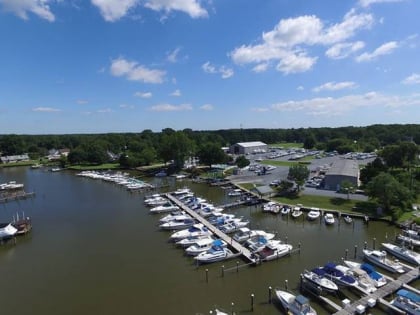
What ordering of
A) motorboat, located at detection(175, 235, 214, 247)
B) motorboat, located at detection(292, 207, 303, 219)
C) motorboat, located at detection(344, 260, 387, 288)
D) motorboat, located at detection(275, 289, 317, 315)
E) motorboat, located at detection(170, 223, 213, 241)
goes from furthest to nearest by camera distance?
1. motorboat, located at detection(292, 207, 303, 219)
2. motorboat, located at detection(170, 223, 213, 241)
3. motorboat, located at detection(175, 235, 214, 247)
4. motorboat, located at detection(344, 260, 387, 288)
5. motorboat, located at detection(275, 289, 317, 315)

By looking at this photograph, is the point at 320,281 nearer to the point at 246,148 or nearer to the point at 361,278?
the point at 361,278

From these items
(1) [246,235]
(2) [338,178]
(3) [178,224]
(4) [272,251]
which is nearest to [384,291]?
(4) [272,251]

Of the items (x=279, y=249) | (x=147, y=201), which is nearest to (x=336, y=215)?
(x=279, y=249)

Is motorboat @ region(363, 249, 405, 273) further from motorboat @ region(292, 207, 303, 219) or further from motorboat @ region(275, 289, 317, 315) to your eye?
motorboat @ region(292, 207, 303, 219)

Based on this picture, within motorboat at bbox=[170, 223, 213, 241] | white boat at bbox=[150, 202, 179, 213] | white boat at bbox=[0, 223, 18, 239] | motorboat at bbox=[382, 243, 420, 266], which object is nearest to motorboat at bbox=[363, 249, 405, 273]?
motorboat at bbox=[382, 243, 420, 266]

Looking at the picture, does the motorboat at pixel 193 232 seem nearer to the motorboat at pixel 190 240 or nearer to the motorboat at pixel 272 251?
the motorboat at pixel 190 240

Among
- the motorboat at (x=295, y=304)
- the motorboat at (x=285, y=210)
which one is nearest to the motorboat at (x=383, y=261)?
the motorboat at (x=295, y=304)

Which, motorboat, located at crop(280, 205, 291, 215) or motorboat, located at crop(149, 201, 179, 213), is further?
motorboat, located at crop(149, 201, 179, 213)
